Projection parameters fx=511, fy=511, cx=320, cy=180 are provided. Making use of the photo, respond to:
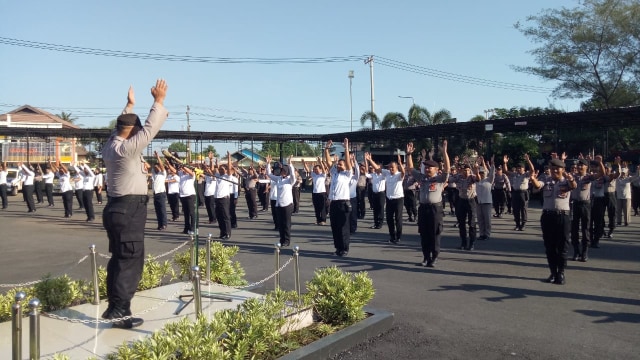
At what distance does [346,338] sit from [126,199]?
8.50ft

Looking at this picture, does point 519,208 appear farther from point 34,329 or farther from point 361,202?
point 34,329

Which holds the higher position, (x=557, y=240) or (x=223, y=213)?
(x=223, y=213)

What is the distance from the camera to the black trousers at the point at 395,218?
12273 mm

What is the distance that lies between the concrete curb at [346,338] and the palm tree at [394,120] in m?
30.3

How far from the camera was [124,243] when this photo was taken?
4840mm

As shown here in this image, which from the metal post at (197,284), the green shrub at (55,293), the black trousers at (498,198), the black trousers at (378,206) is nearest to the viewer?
the metal post at (197,284)

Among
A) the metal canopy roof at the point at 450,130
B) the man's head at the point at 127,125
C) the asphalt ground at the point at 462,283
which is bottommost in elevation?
the asphalt ground at the point at 462,283

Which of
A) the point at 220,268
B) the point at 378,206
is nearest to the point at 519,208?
the point at 378,206

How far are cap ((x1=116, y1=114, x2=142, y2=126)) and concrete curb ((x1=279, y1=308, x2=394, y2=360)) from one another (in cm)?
262

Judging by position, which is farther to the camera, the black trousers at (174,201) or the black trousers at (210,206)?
the black trousers at (174,201)

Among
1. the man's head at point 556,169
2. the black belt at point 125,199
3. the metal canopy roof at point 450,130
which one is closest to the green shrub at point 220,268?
the black belt at point 125,199

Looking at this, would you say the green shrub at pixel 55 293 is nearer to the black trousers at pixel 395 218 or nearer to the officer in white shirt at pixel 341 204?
the officer in white shirt at pixel 341 204

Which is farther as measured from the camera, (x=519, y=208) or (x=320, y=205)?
(x=320, y=205)

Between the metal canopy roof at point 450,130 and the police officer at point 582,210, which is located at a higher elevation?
the metal canopy roof at point 450,130
